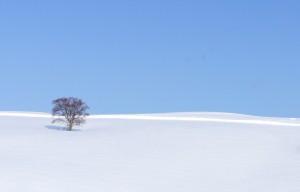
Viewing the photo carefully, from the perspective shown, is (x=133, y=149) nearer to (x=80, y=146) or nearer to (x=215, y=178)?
(x=80, y=146)

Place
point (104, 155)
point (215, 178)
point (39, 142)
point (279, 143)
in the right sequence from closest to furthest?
point (215, 178)
point (104, 155)
point (39, 142)
point (279, 143)

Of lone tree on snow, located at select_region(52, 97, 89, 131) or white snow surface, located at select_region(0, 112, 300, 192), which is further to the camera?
lone tree on snow, located at select_region(52, 97, 89, 131)

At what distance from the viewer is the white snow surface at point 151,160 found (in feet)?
76.8

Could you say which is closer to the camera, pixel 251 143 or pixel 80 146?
pixel 80 146

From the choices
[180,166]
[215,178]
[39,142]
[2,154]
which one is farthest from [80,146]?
[215,178]

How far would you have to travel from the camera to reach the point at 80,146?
34438 millimetres

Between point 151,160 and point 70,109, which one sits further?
point 70,109

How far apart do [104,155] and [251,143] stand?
12.2m

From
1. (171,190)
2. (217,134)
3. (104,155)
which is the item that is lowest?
(171,190)

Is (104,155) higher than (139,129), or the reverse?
(139,129)

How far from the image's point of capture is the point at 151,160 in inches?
1179

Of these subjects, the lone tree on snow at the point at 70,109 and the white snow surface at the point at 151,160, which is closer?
the white snow surface at the point at 151,160

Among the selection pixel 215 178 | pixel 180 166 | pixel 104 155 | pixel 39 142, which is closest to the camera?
pixel 215 178

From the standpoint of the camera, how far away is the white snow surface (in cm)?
2342
